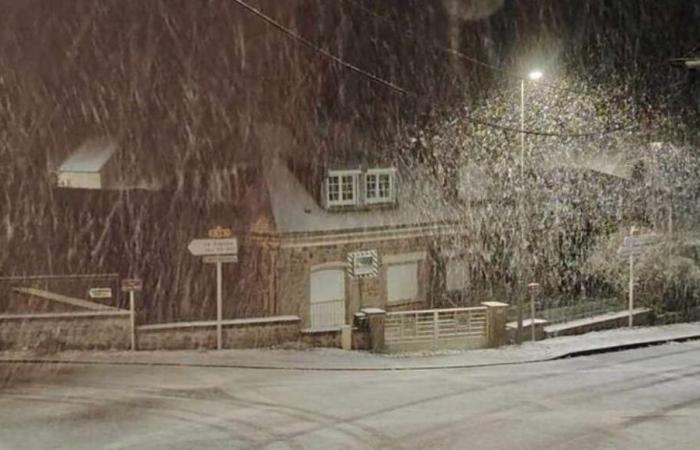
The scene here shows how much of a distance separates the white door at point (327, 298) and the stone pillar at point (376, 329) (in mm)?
3668

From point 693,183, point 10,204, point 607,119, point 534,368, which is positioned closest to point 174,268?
point 10,204

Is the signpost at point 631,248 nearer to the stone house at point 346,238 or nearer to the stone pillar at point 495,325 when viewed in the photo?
the stone pillar at point 495,325

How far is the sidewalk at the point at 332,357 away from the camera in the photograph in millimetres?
18406

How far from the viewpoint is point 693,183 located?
1412 inches

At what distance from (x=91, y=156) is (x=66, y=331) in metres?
11.5

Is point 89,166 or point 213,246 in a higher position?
point 89,166

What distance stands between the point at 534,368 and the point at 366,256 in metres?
7.41

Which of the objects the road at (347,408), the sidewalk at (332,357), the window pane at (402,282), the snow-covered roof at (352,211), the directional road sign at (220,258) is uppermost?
the snow-covered roof at (352,211)

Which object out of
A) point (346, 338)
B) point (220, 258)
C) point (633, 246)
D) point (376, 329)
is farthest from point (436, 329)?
point (633, 246)

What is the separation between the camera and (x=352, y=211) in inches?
1009

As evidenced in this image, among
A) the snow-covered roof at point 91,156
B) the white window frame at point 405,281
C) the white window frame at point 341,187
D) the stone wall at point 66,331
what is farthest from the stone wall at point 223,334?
the snow-covered roof at point 91,156

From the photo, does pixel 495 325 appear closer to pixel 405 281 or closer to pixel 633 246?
pixel 405 281

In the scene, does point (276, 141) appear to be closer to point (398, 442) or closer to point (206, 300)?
point (206, 300)

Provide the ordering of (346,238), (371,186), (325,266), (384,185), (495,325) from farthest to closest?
1. (384,185)
2. (371,186)
3. (346,238)
4. (325,266)
5. (495,325)
